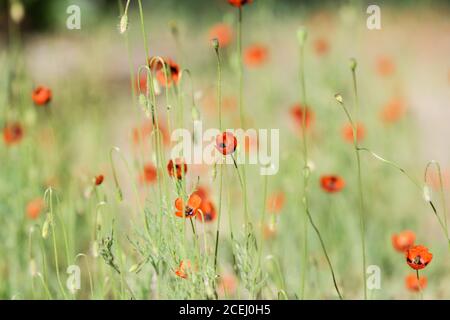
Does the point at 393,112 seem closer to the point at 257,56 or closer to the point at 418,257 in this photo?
the point at 257,56

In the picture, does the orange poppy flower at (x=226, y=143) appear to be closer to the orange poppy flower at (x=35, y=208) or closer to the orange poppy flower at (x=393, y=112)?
the orange poppy flower at (x=35, y=208)

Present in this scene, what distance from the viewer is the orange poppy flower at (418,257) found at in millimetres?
1446

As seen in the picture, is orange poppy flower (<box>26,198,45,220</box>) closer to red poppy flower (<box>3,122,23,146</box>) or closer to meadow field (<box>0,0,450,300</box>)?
meadow field (<box>0,0,450,300</box>)

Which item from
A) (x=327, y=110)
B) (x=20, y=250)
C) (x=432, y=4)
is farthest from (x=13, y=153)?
(x=432, y=4)

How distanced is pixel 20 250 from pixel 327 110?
49.0 inches

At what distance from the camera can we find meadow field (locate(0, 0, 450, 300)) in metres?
1.48

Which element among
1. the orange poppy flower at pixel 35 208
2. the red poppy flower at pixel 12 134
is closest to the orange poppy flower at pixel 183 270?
the orange poppy flower at pixel 35 208

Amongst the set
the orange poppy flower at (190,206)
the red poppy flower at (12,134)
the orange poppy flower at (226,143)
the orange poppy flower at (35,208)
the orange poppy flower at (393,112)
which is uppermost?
the orange poppy flower at (393,112)

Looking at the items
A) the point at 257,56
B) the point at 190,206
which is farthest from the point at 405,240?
the point at 257,56

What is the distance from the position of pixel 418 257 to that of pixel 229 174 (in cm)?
123

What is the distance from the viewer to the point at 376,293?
6.29 ft

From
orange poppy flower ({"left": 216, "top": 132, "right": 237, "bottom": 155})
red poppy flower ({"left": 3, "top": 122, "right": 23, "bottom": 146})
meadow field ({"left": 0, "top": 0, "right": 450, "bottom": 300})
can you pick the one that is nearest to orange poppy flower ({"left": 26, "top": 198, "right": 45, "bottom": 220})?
meadow field ({"left": 0, "top": 0, "right": 450, "bottom": 300})
